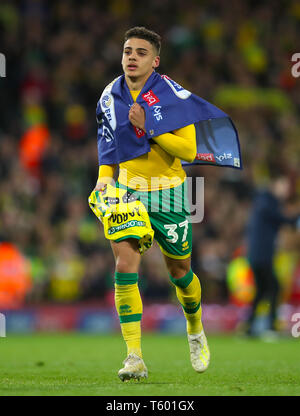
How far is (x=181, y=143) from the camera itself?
589cm

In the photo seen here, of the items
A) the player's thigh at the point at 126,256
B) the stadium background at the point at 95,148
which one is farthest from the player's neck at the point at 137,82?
the stadium background at the point at 95,148

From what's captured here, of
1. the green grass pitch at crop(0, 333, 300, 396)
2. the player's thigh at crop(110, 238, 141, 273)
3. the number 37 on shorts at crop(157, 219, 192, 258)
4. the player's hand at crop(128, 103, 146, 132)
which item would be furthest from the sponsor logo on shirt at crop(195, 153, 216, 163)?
the green grass pitch at crop(0, 333, 300, 396)

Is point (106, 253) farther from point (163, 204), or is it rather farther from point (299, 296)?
point (163, 204)

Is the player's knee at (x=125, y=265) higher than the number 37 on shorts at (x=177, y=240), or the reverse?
the number 37 on shorts at (x=177, y=240)

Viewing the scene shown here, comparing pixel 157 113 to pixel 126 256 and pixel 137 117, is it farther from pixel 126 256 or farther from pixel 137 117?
pixel 126 256

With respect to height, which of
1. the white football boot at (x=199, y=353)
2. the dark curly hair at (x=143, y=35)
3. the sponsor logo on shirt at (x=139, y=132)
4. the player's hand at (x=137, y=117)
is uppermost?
the dark curly hair at (x=143, y=35)

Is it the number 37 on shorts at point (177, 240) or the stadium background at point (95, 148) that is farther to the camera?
the stadium background at point (95, 148)

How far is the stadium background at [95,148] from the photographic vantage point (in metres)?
13.3

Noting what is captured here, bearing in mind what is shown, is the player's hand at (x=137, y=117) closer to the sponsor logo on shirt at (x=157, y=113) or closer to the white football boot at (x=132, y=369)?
the sponsor logo on shirt at (x=157, y=113)

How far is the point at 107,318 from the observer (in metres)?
13.1

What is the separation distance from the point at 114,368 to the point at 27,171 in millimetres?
8935

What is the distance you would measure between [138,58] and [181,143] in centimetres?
66

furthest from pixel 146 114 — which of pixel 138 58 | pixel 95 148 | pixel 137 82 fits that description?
pixel 95 148

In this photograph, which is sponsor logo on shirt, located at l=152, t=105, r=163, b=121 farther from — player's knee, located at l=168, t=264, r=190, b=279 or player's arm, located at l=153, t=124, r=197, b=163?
player's knee, located at l=168, t=264, r=190, b=279
